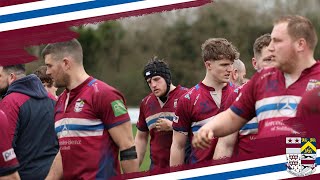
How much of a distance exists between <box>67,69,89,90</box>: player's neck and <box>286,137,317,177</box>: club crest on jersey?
2.21 metres

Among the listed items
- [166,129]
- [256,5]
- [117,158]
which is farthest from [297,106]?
[256,5]

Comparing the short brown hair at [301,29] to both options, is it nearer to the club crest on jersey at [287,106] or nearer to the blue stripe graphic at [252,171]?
the club crest on jersey at [287,106]

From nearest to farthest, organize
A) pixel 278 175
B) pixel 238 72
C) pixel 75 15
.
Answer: pixel 278 175 < pixel 75 15 < pixel 238 72

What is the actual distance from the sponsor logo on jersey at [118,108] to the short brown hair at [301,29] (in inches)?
66.7

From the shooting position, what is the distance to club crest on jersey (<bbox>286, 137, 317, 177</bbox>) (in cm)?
476

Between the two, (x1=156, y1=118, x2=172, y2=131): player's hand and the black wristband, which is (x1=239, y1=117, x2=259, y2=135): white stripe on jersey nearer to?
the black wristband

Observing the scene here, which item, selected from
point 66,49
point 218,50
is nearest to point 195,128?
point 218,50

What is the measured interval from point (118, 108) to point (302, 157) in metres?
1.87

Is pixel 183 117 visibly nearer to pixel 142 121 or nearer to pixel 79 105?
pixel 79 105

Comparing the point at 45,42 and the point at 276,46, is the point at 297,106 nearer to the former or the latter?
the point at 276,46

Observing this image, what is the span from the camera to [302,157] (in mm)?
4781

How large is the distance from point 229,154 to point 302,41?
1588mm

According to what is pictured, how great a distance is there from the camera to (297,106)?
4969mm

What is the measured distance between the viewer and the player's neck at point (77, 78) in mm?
6410
